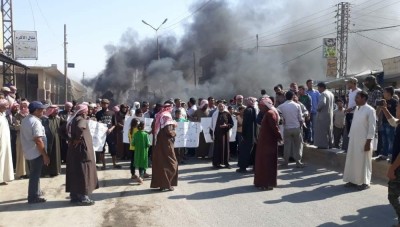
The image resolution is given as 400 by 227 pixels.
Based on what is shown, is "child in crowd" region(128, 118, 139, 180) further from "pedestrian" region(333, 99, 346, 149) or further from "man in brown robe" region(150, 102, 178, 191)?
"pedestrian" region(333, 99, 346, 149)

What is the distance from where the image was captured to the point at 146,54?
43.4 metres

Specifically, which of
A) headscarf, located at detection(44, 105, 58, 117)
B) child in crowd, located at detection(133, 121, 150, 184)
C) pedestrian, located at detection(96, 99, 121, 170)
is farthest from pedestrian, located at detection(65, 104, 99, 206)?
pedestrian, located at detection(96, 99, 121, 170)

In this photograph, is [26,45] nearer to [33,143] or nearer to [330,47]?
[330,47]

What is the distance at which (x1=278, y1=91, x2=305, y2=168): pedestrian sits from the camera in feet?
31.2

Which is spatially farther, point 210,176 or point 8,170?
point 210,176

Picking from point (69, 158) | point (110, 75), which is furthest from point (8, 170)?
point (110, 75)

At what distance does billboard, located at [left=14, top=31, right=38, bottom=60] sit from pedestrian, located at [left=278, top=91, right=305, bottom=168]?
3081cm

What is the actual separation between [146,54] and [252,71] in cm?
1094

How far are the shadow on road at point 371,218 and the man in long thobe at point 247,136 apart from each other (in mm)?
3528

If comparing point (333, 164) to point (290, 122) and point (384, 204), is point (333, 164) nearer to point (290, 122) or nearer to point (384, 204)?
point (290, 122)

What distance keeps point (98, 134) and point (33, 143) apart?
324 cm

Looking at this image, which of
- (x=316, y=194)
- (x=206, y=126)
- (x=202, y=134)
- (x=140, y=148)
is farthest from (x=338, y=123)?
(x=140, y=148)

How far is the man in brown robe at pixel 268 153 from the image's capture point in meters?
7.61

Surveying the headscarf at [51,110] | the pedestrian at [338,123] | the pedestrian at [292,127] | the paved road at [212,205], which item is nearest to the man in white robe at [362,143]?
the paved road at [212,205]
